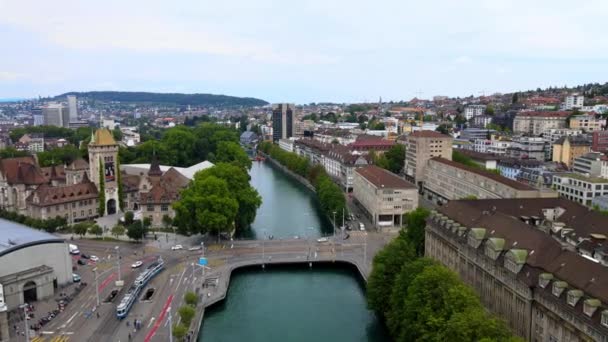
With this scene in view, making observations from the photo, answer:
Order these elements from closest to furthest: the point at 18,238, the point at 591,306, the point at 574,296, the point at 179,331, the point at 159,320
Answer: the point at 591,306 < the point at 574,296 < the point at 179,331 < the point at 159,320 < the point at 18,238

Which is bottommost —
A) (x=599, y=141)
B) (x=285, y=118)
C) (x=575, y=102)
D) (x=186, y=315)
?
(x=186, y=315)

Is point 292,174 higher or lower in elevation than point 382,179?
lower

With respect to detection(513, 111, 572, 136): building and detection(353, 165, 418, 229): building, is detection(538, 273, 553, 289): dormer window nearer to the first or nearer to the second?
detection(353, 165, 418, 229): building

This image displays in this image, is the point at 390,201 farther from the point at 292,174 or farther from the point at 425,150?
the point at 292,174

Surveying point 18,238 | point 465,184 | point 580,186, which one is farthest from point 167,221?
point 580,186

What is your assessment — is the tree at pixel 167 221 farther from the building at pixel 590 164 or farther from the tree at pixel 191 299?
the building at pixel 590 164

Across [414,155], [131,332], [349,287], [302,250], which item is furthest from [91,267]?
[414,155]

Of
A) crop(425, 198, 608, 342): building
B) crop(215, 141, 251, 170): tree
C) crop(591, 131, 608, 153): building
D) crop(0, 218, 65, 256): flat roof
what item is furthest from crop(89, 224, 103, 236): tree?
crop(591, 131, 608, 153): building
